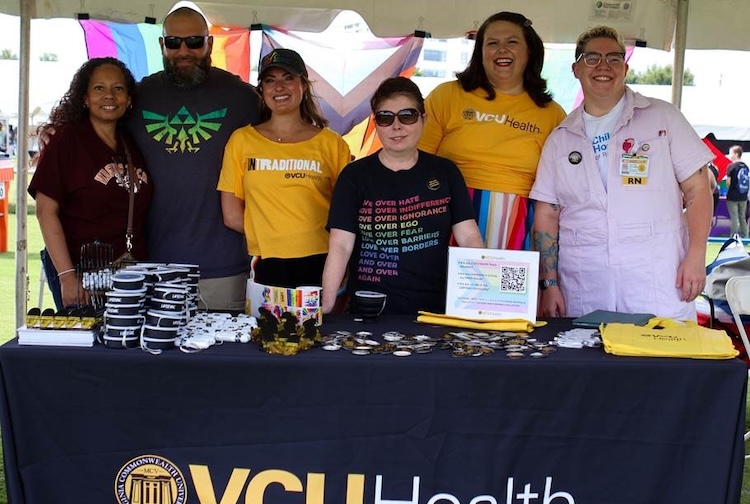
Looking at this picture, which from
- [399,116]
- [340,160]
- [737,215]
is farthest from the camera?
[737,215]

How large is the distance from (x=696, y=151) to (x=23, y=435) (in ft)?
7.19

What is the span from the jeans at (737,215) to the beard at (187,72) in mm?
11036

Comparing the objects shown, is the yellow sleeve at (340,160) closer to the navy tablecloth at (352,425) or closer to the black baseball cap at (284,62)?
the black baseball cap at (284,62)

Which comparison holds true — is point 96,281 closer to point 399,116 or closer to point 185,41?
point 399,116

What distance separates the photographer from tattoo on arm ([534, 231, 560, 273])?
2715 mm

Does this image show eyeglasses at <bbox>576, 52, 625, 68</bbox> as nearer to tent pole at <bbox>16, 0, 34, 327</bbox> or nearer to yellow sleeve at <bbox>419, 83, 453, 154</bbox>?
yellow sleeve at <bbox>419, 83, 453, 154</bbox>

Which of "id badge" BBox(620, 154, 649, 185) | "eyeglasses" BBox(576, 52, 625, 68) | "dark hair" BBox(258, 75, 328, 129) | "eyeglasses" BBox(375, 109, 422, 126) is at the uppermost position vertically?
"eyeglasses" BBox(576, 52, 625, 68)

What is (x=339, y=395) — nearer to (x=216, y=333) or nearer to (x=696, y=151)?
(x=216, y=333)

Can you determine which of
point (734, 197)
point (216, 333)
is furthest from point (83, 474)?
point (734, 197)

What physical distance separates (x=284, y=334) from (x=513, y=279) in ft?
2.30

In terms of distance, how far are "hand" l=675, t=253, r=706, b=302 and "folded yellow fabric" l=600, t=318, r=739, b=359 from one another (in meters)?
0.29

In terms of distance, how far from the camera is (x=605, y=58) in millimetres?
2588

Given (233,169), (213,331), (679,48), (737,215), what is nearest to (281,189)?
(233,169)

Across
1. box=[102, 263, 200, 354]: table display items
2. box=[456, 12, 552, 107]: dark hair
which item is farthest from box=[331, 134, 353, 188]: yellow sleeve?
box=[102, 263, 200, 354]: table display items
